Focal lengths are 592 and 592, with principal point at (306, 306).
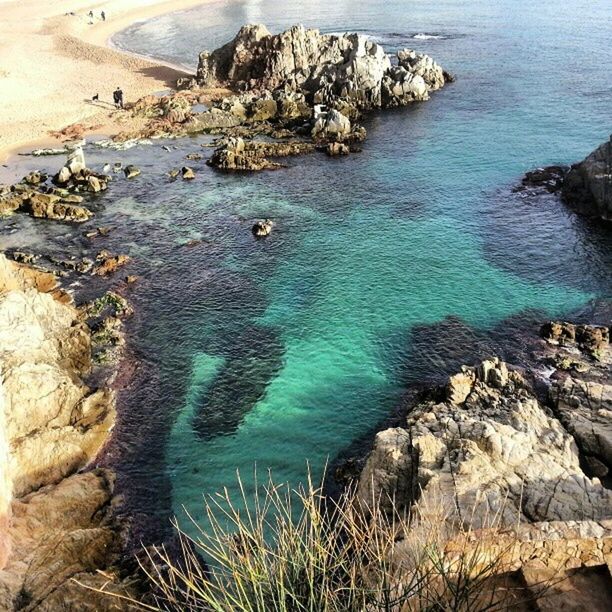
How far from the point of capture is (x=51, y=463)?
2836cm

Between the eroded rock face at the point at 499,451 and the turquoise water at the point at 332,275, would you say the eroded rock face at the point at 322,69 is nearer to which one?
the turquoise water at the point at 332,275

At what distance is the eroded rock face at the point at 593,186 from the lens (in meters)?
50.1

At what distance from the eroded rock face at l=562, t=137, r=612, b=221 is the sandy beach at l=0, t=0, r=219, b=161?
54.9 meters

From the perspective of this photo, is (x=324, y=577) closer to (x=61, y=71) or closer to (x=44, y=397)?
(x=44, y=397)

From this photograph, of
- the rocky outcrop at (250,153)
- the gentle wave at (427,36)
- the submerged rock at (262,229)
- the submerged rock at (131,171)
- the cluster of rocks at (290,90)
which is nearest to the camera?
the submerged rock at (262,229)

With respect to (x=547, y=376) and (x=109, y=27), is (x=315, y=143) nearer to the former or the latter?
(x=547, y=376)

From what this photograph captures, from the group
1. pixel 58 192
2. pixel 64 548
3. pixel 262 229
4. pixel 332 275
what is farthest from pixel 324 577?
pixel 58 192

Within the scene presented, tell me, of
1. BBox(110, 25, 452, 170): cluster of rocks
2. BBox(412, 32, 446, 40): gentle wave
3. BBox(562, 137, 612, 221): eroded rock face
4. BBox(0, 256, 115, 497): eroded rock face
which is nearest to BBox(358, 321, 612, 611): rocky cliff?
BBox(0, 256, 115, 497): eroded rock face

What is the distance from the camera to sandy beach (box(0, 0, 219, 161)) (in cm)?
7681

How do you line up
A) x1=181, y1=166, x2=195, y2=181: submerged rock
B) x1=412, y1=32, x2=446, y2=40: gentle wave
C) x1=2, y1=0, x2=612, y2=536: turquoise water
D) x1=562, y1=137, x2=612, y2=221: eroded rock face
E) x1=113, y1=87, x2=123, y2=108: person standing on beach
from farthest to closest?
x1=412, y1=32, x2=446, y2=40: gentle wave, x1=113, y1=87, x2=123, y2=108: person standing on beach, x1=181, y1=166, x2=195, y2=181: submerged rock, x1=562, y1=137, x2=612, y2=221: eroded rock face, x1=2, y1=0, x2=612, y2=536: turquoise water

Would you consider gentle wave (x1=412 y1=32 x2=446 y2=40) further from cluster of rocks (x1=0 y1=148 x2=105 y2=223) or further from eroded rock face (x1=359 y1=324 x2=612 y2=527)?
eroded rock face (x1=359 y1=324 x2=612 y2=527)

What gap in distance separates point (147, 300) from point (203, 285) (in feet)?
14.0

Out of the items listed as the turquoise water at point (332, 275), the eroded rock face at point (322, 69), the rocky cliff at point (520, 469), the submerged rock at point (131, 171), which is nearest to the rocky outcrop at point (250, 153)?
the turquoise water at point (332, 275)

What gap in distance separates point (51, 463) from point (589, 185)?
155 ft
